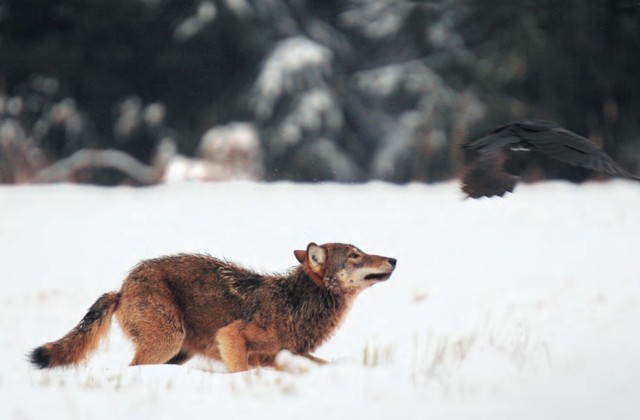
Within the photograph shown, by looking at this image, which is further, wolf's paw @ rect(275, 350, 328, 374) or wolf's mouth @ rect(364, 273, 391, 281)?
wolf's mouth @ rect(364, 273, 391, 281)

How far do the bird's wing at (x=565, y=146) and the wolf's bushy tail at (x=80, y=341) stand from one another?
276 centimetres

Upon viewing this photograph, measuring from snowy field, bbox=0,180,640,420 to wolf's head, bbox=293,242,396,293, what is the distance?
0.45 m

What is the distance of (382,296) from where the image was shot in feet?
31.9

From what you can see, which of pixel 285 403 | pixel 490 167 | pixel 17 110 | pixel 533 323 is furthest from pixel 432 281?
pixel 17 110

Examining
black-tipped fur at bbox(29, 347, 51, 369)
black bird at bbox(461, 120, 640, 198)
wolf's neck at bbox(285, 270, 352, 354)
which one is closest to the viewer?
black-tipped fur at bbox(29, 347, 51, 369)

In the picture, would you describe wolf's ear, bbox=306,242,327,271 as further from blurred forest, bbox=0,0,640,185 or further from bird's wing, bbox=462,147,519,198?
blurred forest, bbox=0,0,640,185

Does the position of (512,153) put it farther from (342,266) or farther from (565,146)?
(342,266)

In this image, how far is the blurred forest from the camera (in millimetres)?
18875

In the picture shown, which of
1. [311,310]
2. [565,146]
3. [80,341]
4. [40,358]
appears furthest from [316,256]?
[40,358]

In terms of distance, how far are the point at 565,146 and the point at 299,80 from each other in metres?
13.7

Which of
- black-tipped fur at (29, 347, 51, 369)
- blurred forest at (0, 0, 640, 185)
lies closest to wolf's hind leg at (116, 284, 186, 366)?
black-tipped fur at (29, 347, 51, 369)

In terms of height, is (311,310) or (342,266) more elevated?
(342,266)

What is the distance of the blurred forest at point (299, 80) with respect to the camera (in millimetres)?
18875

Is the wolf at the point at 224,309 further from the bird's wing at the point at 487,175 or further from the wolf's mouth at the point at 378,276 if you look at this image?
the bird's wing at the point at 487,175
